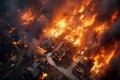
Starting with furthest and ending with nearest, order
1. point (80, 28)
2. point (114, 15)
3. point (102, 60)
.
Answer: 1. point (114, 15)
2. point (80, 28)
3. point (102, 60)

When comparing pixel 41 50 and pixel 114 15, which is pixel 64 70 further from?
pixel 114 15

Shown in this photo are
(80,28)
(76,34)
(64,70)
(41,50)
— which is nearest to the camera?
(64,70)

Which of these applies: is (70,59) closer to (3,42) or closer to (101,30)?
(101,30)

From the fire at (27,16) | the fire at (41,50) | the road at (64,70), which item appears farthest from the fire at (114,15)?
the fire at (27,16)

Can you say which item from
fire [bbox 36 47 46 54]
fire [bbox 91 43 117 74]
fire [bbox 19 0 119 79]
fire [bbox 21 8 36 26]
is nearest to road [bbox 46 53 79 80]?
fire [bbox 36 47 46 54]

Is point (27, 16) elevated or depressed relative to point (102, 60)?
elevated

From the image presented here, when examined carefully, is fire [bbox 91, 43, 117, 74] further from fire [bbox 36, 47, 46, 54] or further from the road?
fire [bbox 36, 47, 46, 54]

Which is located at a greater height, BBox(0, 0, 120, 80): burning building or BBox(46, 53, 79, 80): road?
BBox(0, 0, 120, 80): burning building

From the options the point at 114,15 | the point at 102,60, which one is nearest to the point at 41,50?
the point at 102,60

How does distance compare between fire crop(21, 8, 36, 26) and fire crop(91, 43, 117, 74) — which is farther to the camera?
fire crop(21, 8, 36, 26)

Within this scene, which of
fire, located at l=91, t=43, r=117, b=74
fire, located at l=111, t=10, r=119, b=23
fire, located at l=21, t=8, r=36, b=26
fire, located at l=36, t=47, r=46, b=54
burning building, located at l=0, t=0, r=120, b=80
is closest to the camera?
fire, located at l=91, t=43, r=117, b=74
